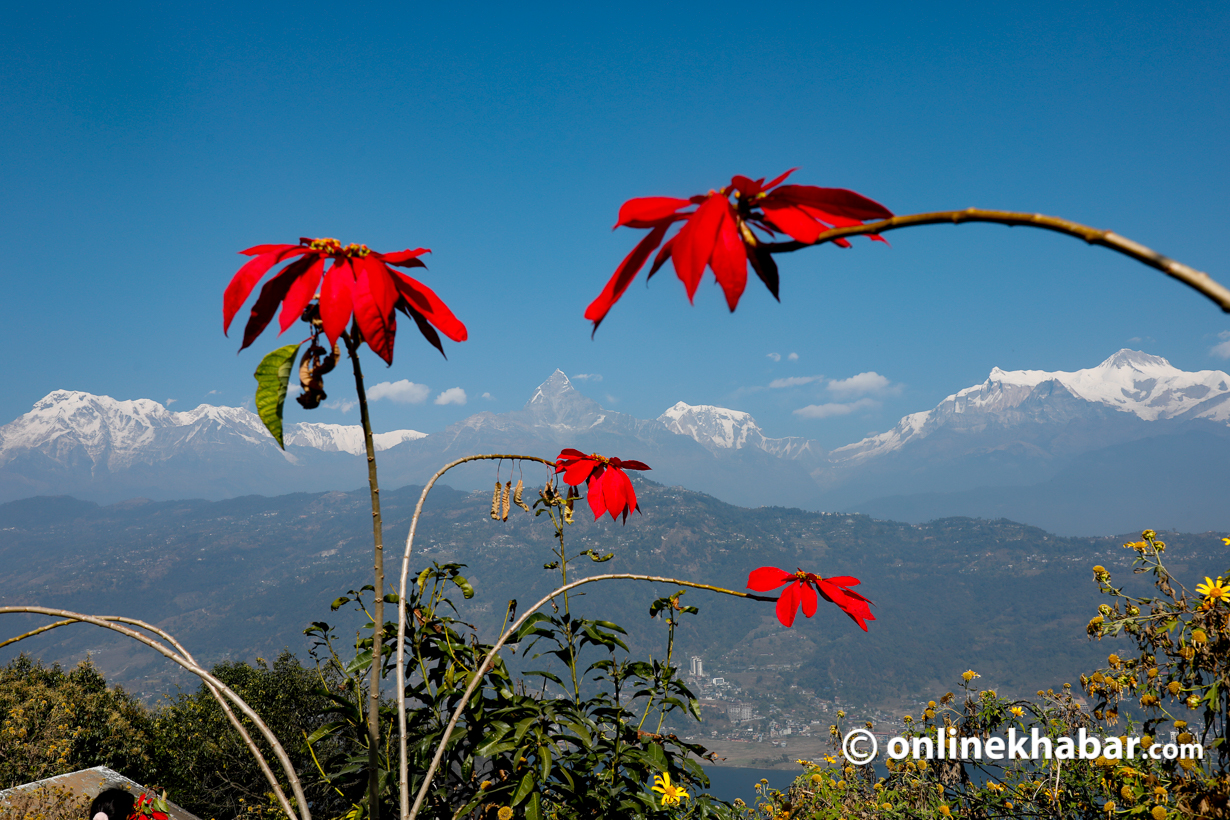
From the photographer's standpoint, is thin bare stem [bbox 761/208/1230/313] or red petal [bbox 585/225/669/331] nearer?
thin bare stem [bbox 761/208/1230/313]

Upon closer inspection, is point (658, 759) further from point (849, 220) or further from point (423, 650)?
point (849, 220)

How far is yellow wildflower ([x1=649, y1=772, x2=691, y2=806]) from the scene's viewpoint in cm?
177

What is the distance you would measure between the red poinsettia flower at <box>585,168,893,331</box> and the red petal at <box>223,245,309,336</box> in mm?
526

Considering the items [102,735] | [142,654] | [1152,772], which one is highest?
[1152,772]

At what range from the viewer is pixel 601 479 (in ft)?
5.45

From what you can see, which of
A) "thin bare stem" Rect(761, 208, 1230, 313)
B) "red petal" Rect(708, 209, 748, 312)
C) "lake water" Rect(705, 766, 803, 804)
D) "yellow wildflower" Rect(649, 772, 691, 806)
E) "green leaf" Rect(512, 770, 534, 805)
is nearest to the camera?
"thin bare stem" Rect(761, 208, 1230, 313)

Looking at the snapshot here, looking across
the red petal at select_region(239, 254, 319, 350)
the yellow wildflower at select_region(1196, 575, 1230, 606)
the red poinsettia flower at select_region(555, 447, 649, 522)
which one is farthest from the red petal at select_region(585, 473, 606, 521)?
the yellow wildflower at select_region(1196, 575, 1230, 606)

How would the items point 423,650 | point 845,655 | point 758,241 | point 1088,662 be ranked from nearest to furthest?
1. point 758,241
2. point 423,650
3. point 1088,662
4. point 845,655

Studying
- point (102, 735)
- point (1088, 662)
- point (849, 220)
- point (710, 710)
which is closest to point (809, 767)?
point (849, 220)

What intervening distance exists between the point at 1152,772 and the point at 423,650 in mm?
2434

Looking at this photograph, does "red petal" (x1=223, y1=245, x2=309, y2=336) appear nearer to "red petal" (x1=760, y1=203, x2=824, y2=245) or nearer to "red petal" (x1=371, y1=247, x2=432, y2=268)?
"red petal" (x1=371, y1=247, x2=432, y2=268)

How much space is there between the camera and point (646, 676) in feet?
6.25

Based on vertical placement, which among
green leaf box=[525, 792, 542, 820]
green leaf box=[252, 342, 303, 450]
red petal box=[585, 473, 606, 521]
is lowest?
green leaf box=[525, 792, 542, 820]

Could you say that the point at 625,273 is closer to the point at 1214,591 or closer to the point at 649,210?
the point at 649,210
